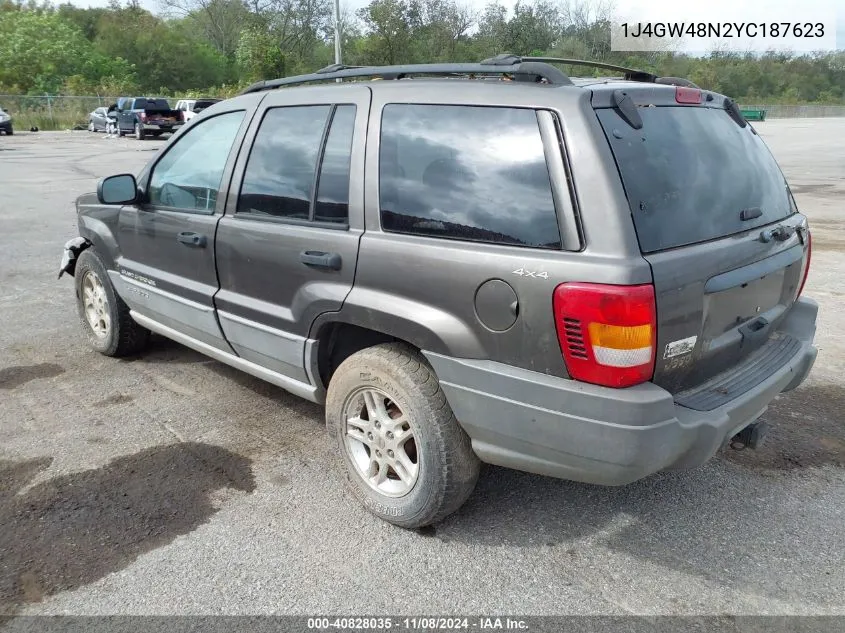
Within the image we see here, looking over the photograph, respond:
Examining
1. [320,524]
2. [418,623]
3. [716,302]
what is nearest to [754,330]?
[716,302]

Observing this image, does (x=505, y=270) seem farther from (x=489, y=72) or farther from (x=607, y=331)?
(x=489, y=72)

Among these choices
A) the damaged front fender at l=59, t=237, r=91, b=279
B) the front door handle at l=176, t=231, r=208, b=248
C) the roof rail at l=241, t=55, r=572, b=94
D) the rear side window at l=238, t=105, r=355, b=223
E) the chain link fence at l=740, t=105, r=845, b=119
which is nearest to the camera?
the roof rail at l=241, t=55, r=572, b=94

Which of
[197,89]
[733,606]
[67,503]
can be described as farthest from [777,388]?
[197,89]

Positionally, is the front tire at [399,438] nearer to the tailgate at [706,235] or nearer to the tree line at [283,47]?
the tailgate at [706,235]

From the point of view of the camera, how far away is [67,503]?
3.22 metres

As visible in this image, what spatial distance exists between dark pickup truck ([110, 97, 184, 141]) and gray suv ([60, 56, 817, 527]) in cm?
3006

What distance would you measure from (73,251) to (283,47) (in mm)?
70492

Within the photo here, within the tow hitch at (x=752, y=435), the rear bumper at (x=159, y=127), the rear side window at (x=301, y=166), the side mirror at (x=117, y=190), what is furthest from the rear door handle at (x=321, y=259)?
the rear bumper at (x=159, y=127)

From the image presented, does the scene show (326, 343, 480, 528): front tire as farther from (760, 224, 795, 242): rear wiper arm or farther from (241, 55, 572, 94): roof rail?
(760, 224, 795, 242): rear wiper arm

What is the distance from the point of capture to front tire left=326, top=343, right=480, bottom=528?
9.30ft

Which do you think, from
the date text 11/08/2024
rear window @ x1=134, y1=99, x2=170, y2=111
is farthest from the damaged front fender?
rear window @ x1=134, y1=99, x2=170, y2=111

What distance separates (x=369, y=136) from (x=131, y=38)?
243ft

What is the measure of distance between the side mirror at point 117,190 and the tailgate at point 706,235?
2.91m

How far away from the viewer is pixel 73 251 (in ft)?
17.4
